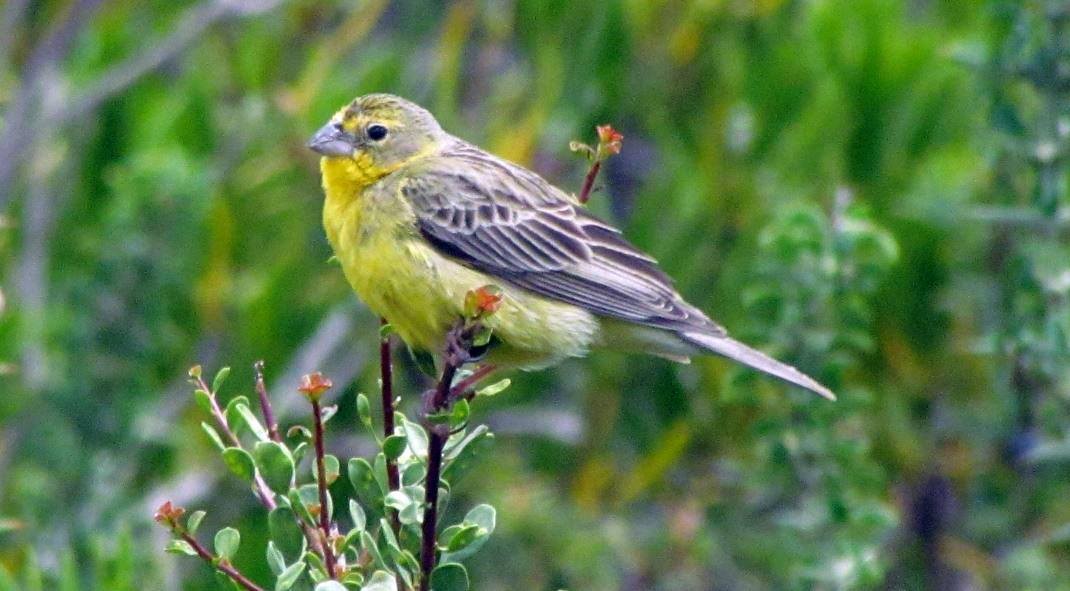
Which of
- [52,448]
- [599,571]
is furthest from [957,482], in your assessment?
[52,448]

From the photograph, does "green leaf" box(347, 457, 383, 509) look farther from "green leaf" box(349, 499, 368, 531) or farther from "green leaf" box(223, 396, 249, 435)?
"green leaf" box(223, 396, 249, 435)

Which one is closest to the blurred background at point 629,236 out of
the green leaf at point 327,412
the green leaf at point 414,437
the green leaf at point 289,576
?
the green leaf at point 414,437

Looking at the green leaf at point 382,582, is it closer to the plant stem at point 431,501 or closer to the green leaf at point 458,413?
the plant stem at point 431,501

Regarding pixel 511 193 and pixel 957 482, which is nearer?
pixel 511 193

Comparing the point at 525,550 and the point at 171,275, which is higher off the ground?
the point at 171,275

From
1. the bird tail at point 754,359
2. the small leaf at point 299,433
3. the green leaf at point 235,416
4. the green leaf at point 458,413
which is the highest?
the bird tail at point 754,359

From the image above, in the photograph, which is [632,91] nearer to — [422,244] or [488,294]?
[422,244]

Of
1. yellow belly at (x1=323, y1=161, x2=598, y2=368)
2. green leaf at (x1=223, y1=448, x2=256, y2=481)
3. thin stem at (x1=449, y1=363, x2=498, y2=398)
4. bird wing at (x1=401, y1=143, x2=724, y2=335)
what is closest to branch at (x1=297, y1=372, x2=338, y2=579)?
green leaf at (x1=223, y1=448, x2=256, y2=481)

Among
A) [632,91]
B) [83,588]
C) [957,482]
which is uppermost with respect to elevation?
[632,91]
